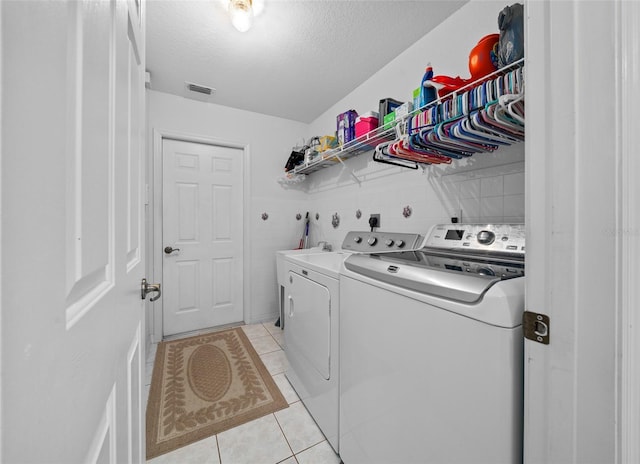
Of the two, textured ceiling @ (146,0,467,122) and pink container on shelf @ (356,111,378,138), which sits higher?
textured ceiling @ (146,0,467,122)

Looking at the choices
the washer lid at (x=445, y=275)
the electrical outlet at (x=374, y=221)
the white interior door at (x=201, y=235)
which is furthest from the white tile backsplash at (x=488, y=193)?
the white interior door at (x=201, y=235)

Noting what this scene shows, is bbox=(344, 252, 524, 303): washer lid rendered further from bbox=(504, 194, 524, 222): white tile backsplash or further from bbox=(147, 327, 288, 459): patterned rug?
bbox=(147, 327, 288, 459): patterned rug

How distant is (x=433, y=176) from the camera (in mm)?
1709

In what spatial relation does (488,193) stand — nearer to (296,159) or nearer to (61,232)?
(61,232)

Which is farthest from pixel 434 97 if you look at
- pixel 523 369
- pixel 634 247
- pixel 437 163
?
pixel 523 369

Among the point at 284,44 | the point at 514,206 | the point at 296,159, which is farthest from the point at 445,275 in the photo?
the point at 296,159

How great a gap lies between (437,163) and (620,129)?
3.95 feet

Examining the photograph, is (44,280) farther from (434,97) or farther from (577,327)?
(434,97)

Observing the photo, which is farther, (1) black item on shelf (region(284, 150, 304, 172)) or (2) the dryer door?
(1) black item on shelf (region(284, 150, 304, 172))

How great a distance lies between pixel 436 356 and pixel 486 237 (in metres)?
0.74

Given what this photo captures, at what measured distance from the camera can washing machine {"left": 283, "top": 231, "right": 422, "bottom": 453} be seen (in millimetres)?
1339

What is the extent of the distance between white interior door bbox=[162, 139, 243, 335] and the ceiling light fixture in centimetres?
160

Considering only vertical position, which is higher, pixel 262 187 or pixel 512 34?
Answer: pixel 512 34

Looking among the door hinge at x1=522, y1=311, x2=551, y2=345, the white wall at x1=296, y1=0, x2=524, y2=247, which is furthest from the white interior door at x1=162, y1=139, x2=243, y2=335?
the door hinge at x1=522, y1=311, x2=551, y2=345
